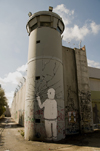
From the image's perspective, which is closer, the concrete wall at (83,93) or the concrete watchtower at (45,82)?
the concrete watchtower at (45,82)

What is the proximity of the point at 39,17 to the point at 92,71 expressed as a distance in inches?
539

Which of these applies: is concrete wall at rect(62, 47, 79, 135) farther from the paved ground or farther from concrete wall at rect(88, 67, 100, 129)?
concrete wall at rect(88, 67, 100, 129)

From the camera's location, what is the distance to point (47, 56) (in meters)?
11.5

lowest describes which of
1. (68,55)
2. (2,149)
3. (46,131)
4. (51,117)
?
(2,149)

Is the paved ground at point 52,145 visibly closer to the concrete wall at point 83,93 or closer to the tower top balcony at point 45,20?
the concrete wall at point 83,93

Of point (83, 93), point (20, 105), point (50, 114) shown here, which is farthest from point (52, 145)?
point (20, 105)

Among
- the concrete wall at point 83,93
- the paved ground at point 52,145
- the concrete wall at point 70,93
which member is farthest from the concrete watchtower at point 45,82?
the concrete wall at point 83,93

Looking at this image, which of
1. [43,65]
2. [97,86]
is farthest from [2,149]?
[97,86]

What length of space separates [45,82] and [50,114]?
114 inches

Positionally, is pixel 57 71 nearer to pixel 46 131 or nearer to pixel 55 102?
pixel 55 102

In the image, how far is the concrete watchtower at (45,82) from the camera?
392 inches

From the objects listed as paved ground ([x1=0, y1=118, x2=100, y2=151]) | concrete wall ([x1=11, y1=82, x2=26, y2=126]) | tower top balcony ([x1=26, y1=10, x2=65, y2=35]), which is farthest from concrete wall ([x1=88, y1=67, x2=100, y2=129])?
concrete wall ([x1=11, y1=82, x2=26, y2=126])

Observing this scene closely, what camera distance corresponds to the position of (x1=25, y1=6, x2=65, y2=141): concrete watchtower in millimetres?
9961

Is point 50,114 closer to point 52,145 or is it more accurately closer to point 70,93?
point 52,145
